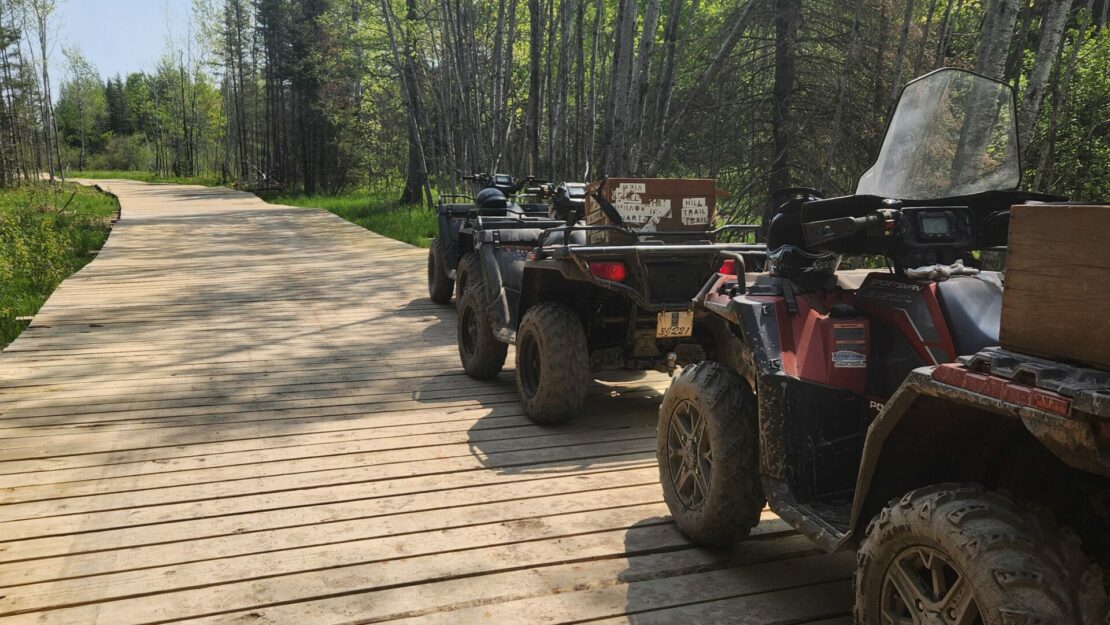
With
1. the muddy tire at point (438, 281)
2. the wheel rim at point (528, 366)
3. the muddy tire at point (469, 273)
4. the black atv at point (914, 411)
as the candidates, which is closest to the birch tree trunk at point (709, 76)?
the muddy tire at point (438, 281)

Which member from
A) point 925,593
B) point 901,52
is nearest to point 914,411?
point 925,593

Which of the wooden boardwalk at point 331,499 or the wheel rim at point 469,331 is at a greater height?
the wheel rim at point 469,331

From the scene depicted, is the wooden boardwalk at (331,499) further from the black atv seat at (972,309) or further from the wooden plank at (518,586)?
the black atv seat at (972,309)

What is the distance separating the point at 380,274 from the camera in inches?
413

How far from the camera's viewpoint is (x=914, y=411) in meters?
1.91

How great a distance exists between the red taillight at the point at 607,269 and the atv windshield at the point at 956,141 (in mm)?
1799

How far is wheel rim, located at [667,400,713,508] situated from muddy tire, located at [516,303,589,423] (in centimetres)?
136

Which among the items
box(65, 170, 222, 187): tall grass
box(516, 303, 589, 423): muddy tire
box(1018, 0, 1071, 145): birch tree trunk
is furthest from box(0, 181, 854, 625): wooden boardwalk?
box(65, 170, 222, 187): tall grass

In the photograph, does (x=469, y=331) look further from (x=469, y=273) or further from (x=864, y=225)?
(x=864, y=225)

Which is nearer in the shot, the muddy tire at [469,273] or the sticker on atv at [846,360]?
the sticker on atv at [846,360]

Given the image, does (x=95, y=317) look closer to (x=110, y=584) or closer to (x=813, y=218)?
(x=110, y=584)

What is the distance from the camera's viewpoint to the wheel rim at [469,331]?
574 cm

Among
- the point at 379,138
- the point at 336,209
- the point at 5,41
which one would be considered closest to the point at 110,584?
the point at 336,209

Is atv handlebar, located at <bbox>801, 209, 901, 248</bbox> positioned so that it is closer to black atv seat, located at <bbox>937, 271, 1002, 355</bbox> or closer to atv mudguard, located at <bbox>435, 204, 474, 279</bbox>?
black atv seat, located at <bbox>937, 271, 1002, 355</bbox>
